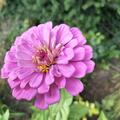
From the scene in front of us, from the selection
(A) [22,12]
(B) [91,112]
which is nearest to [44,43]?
(B) [91,112]

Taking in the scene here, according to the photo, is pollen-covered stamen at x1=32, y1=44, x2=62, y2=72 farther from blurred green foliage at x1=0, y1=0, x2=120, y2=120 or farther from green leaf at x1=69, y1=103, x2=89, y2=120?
blurred green foliage at x1=0, y1=0, x2=120, y2=120

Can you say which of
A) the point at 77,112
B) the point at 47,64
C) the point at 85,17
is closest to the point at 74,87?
the point at 47,64

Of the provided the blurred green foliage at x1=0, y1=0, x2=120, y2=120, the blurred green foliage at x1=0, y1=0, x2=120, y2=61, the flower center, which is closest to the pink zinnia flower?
the flower center

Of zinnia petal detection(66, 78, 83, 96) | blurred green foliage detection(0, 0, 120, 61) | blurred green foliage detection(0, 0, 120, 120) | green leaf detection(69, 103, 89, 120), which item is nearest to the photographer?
zinnia petal detection(66, 78, 83, 96)

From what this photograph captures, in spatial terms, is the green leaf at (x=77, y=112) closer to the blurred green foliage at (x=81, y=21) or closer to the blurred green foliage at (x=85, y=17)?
the blurred green foliage at (x=81, y=21)

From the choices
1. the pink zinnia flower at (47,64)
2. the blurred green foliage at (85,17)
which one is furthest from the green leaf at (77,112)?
the blurred green foliage at (85,17)

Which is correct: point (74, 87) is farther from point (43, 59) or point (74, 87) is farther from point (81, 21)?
point (81, 21)

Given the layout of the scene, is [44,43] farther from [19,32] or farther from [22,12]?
[22,12]

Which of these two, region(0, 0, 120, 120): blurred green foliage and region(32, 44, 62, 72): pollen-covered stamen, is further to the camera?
region(0, 0, 120, 120): blurred green foliage
